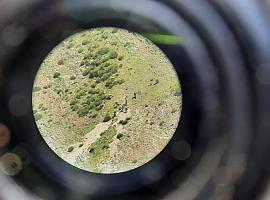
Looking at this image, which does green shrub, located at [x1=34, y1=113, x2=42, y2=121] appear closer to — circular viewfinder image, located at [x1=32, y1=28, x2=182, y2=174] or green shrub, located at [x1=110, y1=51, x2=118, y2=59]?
circular viewfinder image, located at [x1=32, y1=28, x2=182, y2=174]

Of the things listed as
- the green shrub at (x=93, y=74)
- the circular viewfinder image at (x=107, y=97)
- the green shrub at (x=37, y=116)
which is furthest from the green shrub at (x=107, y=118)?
the green shrub at (x=37, y=116)

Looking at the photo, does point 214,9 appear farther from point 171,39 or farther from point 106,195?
point 106,195

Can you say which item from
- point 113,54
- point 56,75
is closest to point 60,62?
point 56,75

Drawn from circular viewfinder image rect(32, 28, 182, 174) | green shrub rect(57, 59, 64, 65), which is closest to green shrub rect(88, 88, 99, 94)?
circular viewfinder image rect(32, 28, 182, 174)

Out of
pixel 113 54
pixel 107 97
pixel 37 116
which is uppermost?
pixel 113 54

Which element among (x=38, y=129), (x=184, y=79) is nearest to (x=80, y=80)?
(x=38, y=129)

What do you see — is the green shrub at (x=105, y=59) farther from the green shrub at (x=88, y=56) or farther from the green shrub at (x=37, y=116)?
the green shrub at (x=37, y=116)

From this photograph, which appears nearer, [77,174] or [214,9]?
[214,9]

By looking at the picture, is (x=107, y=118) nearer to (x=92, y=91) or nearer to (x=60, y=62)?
(x=92, y=91)

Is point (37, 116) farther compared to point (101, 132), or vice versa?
point (101, 132)
